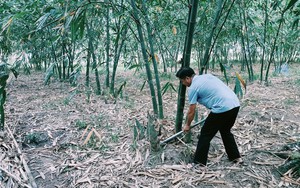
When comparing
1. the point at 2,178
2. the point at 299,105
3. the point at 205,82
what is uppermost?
the point at 205,82

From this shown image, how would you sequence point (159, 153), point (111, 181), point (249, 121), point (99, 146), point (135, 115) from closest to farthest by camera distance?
point (111, 181), point (159, 153), point (99, 146), point (249, 121), point (135, 115)

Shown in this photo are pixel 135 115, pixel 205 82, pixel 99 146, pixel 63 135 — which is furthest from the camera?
pixel 135 115

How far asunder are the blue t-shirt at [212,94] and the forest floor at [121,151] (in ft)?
1.93

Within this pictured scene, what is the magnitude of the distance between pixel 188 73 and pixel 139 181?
3.76ft

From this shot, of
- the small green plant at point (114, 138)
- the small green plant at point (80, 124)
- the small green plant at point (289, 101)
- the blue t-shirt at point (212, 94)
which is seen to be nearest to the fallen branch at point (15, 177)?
the small green plant at point (114, 138)

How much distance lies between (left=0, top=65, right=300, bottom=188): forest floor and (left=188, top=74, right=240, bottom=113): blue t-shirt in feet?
1.93

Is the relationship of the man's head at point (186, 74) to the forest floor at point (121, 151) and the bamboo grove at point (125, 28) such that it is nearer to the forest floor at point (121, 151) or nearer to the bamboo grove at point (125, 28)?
the bamboo grove at point (125, 28)

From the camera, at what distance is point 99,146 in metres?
3.06

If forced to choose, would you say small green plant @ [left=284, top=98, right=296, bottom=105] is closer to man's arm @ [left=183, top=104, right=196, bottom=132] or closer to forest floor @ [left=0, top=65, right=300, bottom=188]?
forest floor @ [left=0, top=65, right=300, bottom=188]

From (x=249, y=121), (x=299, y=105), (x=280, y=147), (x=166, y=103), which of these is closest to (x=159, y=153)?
(x=280, y=147)

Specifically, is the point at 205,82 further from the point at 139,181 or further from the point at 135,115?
the point at 135,115

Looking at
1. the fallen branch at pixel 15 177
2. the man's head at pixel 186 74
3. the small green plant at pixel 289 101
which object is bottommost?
the fallen branch at pixel 15 177

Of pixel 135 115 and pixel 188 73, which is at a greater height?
pixel 188 73

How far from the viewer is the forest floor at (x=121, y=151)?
2389 mm
